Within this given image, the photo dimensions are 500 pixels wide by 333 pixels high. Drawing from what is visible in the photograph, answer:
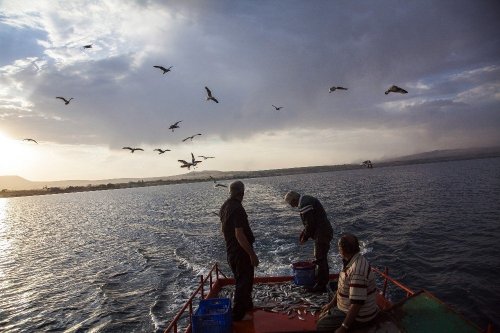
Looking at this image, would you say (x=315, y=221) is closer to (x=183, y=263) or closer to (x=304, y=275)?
(x=304, y=275)

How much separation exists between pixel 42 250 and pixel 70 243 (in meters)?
3.26

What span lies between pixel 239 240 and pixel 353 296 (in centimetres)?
288

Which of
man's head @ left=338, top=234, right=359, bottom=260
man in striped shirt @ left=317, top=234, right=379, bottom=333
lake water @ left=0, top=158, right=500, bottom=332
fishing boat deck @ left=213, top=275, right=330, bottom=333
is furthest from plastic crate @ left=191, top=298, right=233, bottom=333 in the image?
lake water @ left=0, top=158, right=500, bottom=332

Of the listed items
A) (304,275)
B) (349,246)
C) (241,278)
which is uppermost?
(349,246)

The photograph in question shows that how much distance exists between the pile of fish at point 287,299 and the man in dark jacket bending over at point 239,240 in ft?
4.48

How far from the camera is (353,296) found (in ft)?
19.7

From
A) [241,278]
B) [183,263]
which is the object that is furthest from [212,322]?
[183,263]

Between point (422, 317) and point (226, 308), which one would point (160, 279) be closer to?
point (226, 308)

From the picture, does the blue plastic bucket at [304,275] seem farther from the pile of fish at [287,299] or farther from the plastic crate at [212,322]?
the plastic crate at [212,322]

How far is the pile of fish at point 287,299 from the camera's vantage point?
942 centimetres

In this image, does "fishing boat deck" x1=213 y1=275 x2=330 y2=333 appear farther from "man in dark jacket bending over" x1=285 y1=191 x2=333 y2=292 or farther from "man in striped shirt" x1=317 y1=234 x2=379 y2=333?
"man in striped shirt" x1=317 y1=234 x2=379 y2=333

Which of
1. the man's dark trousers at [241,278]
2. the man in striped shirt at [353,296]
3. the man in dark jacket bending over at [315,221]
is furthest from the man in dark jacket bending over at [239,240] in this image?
the man in dark jacket bending over at [315,221]

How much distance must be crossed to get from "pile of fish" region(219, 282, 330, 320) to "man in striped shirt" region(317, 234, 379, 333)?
2.50 metres

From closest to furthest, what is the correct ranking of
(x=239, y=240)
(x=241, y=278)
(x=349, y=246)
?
(x=349, y=246) → (x=239, y=240) → (x=241, y=278)
